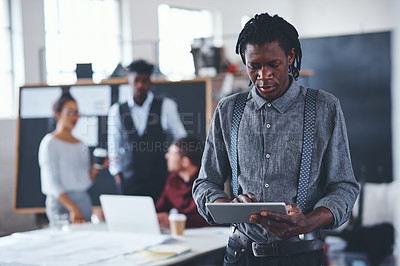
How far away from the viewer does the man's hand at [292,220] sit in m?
1.32

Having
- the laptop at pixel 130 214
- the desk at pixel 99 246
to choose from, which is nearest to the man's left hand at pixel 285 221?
the desk at pixel 99 246

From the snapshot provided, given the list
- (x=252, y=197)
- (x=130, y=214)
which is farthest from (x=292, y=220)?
(x=130, y=214)

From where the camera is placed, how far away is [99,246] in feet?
7.82

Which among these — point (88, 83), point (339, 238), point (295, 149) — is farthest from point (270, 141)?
point (339, 238)

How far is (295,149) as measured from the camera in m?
1.46

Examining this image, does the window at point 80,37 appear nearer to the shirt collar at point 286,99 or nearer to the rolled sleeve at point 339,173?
the shirt collar at point 286,99

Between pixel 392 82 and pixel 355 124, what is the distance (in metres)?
0.61

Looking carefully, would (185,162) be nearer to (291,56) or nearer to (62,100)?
(62,100)

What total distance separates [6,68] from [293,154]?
4.58 m

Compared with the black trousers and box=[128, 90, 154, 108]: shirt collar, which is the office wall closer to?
box=[128, 90, 154, 108]: shirt collar

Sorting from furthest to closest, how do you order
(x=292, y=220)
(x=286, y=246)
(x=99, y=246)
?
(x=99, y=246) → (x=286, y=246) → (x=292, y=220)

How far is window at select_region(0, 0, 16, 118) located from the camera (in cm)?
539

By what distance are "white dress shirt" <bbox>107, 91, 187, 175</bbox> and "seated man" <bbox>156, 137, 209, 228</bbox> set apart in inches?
17.9

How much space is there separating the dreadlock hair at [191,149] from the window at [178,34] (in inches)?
136
